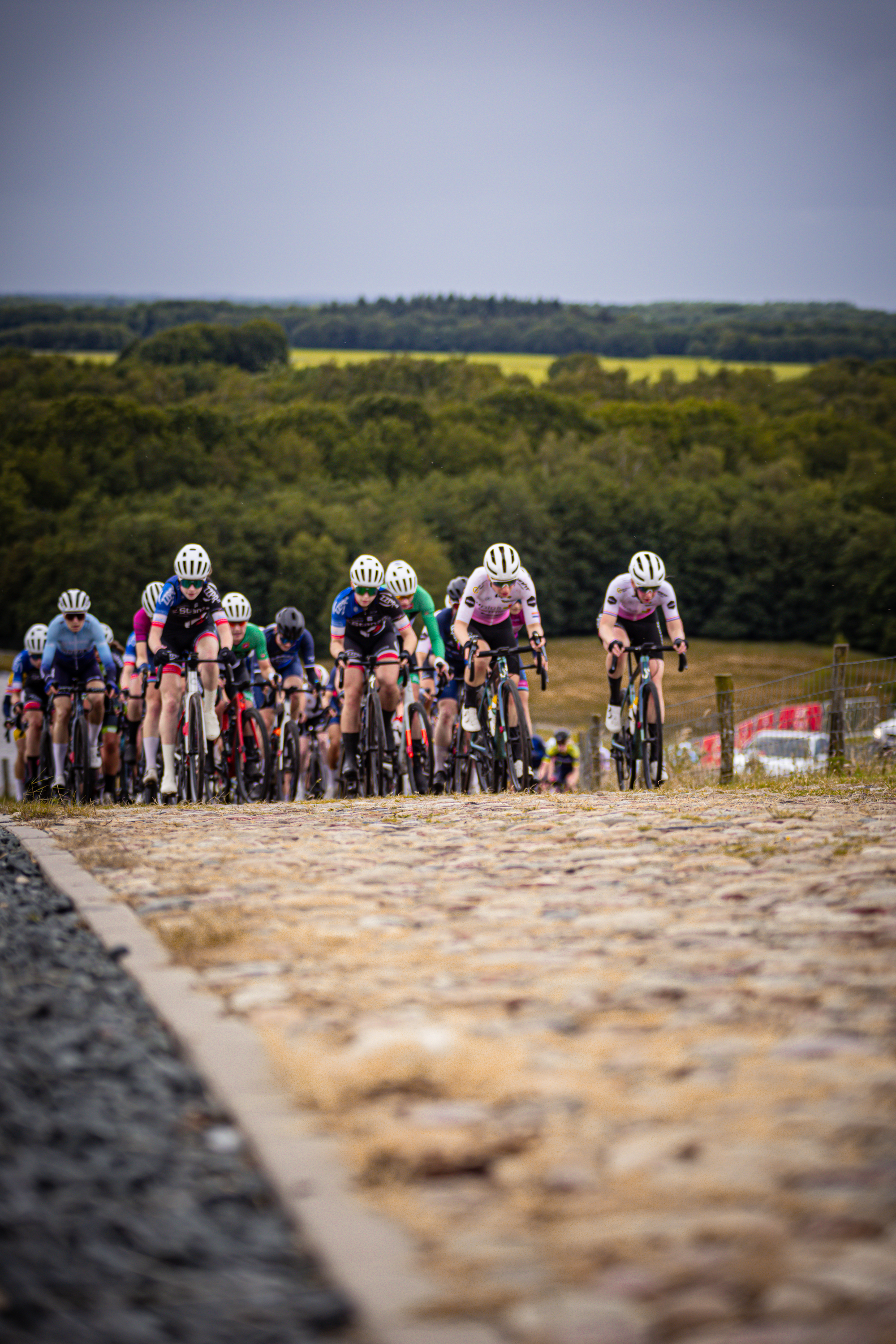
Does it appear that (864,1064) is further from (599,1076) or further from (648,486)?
(648,486)

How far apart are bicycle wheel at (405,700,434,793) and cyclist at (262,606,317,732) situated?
229cm

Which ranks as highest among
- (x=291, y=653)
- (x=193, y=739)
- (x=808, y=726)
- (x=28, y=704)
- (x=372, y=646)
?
(x=372, y=646)

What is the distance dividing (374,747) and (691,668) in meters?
78.8

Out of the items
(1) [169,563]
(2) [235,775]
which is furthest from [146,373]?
(2) [235,775]

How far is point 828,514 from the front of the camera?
95.5 m

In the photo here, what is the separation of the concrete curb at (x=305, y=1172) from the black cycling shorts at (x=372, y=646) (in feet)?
24.7

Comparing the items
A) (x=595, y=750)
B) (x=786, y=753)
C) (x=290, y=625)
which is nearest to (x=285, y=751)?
(x=290, y=625)

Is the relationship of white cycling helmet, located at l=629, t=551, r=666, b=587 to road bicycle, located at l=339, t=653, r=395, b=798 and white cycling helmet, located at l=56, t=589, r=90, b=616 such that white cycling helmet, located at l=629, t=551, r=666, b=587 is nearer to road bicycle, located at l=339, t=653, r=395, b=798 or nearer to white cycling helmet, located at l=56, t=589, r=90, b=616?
road bicycle, located at l=339, t=653, r=395, b=798

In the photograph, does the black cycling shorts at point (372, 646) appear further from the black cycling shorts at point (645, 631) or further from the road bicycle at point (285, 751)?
the road bicycle at point (285, 751)

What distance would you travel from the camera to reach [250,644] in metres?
15.3

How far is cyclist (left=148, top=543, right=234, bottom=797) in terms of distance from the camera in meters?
12.8

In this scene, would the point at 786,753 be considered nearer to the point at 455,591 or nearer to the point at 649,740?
the point at 455,591

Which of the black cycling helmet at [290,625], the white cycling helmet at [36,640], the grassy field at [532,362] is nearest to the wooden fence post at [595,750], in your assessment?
the black cycling helmet at [290,625]

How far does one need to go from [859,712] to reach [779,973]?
33.9 ft
